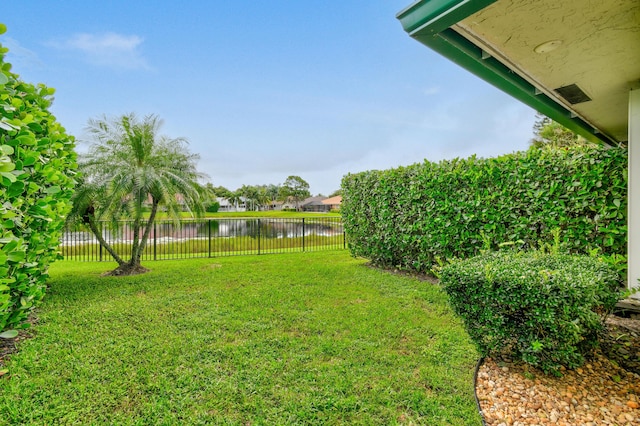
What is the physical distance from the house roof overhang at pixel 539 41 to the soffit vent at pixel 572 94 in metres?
0.01

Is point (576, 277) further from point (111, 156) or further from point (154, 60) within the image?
point (154, 60)

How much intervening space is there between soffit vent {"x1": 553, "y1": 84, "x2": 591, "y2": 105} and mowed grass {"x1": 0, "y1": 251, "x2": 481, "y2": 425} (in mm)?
2816

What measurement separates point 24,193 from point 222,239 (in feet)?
22.1

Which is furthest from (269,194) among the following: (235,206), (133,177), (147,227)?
(133,177)

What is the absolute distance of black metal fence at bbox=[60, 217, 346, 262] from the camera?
7.93 m

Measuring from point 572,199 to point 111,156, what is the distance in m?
7.75

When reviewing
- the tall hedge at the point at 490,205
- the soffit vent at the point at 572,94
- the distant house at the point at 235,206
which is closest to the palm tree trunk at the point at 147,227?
the tall hedge at the point at 490,205

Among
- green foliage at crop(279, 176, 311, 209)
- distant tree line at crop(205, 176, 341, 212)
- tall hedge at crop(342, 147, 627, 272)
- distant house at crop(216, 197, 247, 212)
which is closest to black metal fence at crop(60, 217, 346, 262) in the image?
tall hedge at crop(342, 147, 627, 272)

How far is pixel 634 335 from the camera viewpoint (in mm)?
2881

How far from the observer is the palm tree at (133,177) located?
5312 mm

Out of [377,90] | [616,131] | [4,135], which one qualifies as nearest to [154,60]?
[377,90]

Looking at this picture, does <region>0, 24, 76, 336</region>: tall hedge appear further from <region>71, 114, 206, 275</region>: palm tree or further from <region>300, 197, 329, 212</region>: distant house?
<region>300, 197, 329, 212</region>: distant house

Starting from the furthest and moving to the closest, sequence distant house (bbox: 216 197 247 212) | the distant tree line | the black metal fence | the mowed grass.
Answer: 1. the distant tree line
2. distant house (bbox: 216 197 247 212)
3. the black metal fence
4. the mowed grass

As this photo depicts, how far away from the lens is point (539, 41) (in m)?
2.04
